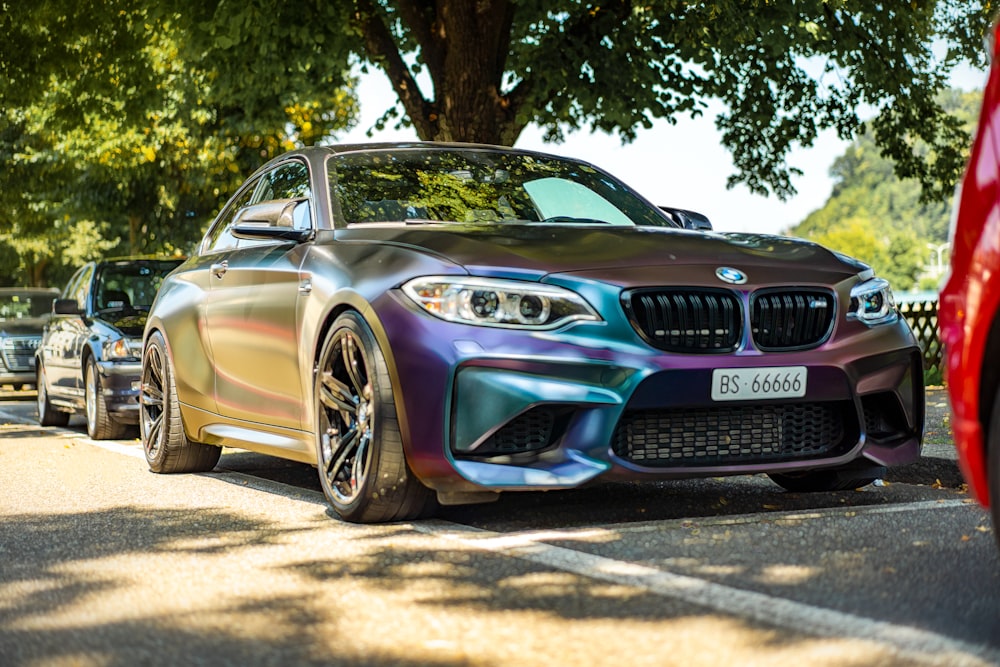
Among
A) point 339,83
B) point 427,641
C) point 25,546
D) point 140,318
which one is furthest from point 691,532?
point 339,83

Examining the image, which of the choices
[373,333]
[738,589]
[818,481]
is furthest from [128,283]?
[738,589]

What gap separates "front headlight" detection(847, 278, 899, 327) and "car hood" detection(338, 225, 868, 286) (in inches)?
3.3

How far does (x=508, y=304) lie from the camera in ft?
18.1

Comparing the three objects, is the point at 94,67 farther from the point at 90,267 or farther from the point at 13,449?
the point at 13,449

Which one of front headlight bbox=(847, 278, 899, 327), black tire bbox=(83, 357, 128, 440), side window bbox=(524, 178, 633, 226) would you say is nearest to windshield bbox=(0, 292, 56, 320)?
black tire bbox=(83, 357, 128, 440)

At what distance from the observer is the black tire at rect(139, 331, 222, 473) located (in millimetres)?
8422

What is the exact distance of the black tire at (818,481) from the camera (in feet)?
22.1

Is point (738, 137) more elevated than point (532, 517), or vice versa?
point (738, 137)

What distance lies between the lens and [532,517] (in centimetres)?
624

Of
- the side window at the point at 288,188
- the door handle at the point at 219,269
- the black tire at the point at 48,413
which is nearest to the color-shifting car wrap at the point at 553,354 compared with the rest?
the side window at the point at 288,188

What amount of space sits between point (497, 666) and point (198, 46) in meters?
14.0

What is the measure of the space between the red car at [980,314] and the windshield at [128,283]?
1003cm

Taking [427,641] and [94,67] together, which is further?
[94,67]

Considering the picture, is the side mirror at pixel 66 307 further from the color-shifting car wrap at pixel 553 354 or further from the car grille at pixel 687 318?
the car grille at pixel 687 318
